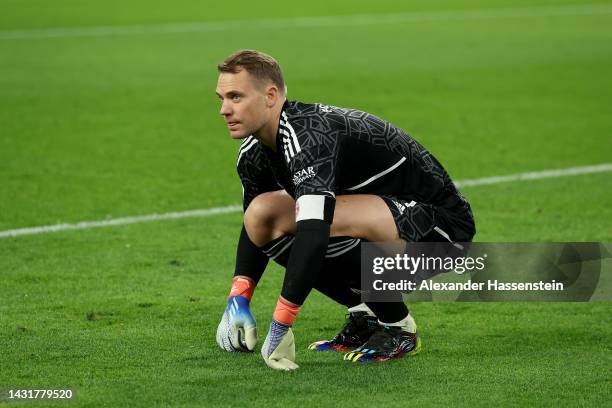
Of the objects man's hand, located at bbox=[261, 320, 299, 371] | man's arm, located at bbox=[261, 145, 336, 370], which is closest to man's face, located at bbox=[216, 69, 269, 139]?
man's arm, located at bbox=[261, 145, 336, 370]

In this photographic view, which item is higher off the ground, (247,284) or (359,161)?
(359,161)

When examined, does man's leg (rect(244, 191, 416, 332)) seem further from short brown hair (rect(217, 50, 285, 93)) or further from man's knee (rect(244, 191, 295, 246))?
short brown hair (rect(217, 50, 285, 93))

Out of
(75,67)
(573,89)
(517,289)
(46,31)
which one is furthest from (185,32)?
(517,289)

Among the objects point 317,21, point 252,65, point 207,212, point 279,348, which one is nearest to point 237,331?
point 279,348

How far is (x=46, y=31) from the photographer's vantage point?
19.2 meters

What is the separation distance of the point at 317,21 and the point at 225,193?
1311 cm

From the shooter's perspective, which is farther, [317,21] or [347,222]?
[317,21]

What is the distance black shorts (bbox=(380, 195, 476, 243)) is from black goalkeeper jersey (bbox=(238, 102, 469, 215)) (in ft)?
0.13

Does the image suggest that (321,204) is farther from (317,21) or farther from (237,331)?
(317,21)

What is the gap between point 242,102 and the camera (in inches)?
195

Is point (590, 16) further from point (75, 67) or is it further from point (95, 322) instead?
point (95, 322)

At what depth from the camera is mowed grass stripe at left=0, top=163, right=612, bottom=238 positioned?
799cm

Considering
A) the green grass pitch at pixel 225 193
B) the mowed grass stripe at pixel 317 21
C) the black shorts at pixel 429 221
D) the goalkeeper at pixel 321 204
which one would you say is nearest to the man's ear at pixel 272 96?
the goalkeeper at pixel 321 204

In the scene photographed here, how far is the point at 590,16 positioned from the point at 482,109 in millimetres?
10674
